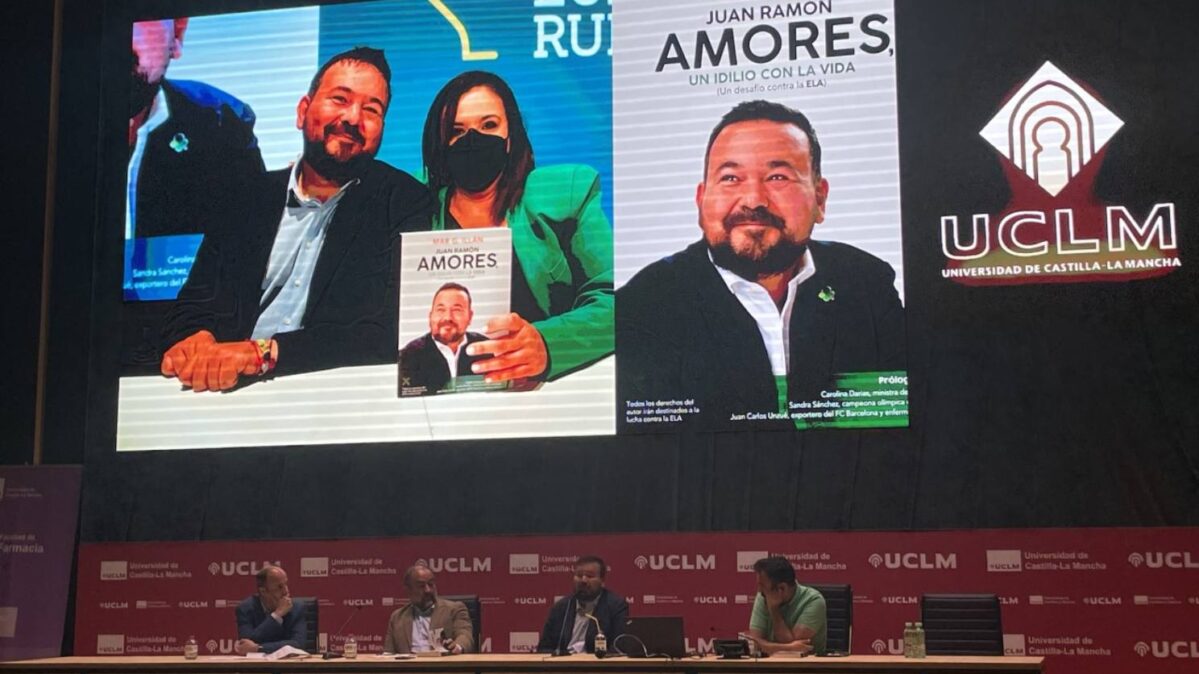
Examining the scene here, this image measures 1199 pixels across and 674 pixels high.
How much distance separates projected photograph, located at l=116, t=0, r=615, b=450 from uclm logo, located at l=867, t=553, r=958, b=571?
6.06 ft

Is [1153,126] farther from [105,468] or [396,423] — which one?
[105,468]

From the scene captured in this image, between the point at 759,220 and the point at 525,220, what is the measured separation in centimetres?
151

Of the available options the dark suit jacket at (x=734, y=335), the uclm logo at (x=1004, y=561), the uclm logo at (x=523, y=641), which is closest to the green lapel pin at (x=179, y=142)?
the dark suit jacket at (x=734, y=335)

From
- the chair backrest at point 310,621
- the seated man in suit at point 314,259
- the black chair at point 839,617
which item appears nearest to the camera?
the black chair at point 839,617

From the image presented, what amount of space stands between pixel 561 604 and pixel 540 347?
185 cm

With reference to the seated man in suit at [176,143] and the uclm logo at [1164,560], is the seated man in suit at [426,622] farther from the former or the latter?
the uclm logo at [1164,560]

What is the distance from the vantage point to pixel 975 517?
805cm

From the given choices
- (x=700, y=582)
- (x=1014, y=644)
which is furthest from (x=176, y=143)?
(x=1014, y=644)

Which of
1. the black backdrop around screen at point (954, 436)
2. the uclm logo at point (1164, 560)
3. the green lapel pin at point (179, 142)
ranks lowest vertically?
the uclm logo at point (1164, 560)

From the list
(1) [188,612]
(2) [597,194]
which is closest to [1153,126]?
(2) [597,194]

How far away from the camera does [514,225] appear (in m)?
8.83

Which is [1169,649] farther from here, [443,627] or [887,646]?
[443,627]

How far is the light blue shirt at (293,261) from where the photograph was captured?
908cm

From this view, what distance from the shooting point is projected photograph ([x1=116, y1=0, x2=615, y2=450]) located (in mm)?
8703
